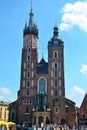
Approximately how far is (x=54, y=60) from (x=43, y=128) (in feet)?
125

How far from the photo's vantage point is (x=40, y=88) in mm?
72500

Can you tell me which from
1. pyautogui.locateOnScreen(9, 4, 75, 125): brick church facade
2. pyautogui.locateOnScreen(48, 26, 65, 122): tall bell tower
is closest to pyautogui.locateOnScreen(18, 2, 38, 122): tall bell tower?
pyautogui.locateOnScreen(9, 4, 75, 125): brick church facade

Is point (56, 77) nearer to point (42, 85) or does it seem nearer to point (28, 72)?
point (42, 85)

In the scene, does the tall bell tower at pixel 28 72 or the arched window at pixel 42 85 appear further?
the arched window at pixel 42 85

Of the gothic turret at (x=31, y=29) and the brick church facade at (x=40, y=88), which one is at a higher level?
the gothic turret at (x=31, y=29)

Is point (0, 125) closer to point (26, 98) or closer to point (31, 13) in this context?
point (26, 98)

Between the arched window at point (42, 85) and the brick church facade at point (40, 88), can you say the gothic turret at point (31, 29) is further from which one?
the arched window at point (42, 85)

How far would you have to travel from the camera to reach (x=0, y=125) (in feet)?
105

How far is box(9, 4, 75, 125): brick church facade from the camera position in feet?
228

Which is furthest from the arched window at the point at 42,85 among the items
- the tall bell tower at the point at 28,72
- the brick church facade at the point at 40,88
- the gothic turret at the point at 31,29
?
the gothic turret at the point at 31,29

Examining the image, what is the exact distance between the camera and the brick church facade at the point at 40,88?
228 ft

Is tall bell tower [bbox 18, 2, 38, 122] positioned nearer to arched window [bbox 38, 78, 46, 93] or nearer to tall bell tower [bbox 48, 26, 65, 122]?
arched window [bbox 38, 78, 46, 93]

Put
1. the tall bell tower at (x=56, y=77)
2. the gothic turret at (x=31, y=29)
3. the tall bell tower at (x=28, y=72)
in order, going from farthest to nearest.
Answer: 1. the gothic turret at (x=31, y=29)
2. the tall bell tower at (x=28, y=72)
3. the tall bell tower at (x=56, y=77)

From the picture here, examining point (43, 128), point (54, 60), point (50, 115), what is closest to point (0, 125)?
point (43, 128)
